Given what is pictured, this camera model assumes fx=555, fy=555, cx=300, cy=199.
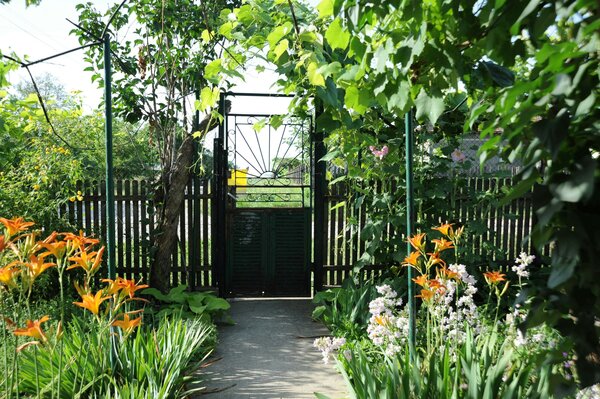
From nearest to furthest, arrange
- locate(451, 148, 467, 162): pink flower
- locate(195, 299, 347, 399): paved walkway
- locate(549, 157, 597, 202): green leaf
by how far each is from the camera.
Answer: locate(549, 157, 597, 202): green leaf
locate(195, 299, 347, 399): paved walkway
locate(451, 148, 467, 162): pink flower

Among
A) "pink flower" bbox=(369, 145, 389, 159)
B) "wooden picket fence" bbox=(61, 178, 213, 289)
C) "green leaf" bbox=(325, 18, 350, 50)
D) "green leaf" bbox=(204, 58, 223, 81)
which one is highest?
"green leaf" bbox=(204, 58, 223, 81)

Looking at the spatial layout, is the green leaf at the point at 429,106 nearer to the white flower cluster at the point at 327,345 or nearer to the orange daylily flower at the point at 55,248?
the orange daylily flower at the point at 55,248

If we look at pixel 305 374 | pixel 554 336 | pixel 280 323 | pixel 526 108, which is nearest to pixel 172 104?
A: pixel 280 323

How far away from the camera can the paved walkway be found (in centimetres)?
361

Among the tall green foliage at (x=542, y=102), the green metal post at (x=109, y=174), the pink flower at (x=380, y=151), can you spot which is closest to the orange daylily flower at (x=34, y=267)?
the green metal post at (x=109, y=174)

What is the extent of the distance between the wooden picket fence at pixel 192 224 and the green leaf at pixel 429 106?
368 centimetres

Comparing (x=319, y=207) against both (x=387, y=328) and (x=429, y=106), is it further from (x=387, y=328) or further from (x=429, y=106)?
(x=429, y=106)

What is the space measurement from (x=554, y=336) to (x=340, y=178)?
248 cm

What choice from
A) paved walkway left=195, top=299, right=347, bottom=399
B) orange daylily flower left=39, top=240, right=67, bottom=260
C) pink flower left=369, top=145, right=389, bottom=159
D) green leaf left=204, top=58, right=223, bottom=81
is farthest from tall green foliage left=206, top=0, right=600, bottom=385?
pink flower left=369, top=145, right=389, bottom=159

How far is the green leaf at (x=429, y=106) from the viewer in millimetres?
1840

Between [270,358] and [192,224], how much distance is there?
2.17m

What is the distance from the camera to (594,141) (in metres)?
1.11

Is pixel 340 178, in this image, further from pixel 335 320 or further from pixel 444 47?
pixel 444 47

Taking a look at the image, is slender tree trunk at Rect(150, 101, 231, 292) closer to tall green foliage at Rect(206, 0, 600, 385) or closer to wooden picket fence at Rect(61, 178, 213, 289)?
wooden picket fence at Rect(61, 178, 213, 289)
